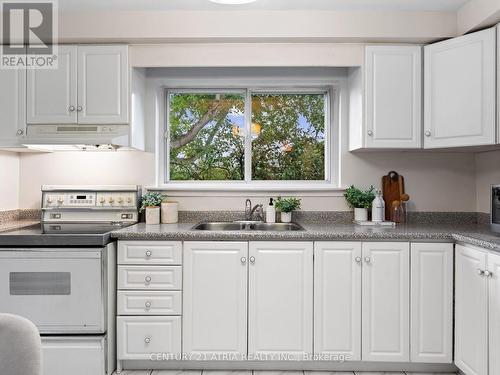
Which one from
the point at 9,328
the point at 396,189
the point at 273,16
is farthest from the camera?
the point at 396,189

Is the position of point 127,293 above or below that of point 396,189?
below

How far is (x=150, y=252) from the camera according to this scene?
233 centimetres

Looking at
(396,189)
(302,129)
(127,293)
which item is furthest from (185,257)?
(396,189)

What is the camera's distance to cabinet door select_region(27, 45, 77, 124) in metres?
2.60

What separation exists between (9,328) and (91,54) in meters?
2.18

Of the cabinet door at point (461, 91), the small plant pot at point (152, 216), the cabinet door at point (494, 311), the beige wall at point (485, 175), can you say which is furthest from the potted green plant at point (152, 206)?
the beige wall at point (485, 175)

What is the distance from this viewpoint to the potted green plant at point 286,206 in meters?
2.81

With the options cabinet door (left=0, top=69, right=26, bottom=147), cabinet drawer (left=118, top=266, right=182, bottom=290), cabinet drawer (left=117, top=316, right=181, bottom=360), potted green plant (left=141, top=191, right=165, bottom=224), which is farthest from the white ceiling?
cabinet drawer (left=117, top=316, right=181, bottom=360)

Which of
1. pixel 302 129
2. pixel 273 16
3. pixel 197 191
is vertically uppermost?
pixel 273 16

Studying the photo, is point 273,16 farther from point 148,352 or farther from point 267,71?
point 148,352

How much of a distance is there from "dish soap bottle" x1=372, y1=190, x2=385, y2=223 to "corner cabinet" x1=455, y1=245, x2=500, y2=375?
0.60m

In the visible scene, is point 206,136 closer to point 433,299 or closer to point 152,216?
point 152,216

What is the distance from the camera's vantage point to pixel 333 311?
91.0 inches

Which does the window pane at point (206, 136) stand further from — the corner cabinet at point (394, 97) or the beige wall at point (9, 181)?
the beige wall at point (9, 181)
